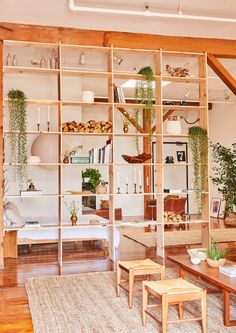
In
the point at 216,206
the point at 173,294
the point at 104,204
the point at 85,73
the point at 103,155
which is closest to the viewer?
the point at 173,294

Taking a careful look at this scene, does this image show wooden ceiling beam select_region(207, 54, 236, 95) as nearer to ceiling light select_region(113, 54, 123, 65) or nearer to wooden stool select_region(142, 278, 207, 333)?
ceiling light select_region(113, 54, 123, 65)

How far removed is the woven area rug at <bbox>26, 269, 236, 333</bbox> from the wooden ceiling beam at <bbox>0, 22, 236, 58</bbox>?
127 inches

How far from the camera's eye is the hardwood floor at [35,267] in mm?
3598

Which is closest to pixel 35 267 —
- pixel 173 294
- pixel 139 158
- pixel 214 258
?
pixel 139 158

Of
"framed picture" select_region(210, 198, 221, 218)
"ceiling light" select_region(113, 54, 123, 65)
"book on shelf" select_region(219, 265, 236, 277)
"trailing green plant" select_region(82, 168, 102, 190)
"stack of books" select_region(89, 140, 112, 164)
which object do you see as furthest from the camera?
"framed picture" select_region(210, 198, 221, 218)

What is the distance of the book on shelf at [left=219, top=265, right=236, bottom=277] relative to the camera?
3523 mm

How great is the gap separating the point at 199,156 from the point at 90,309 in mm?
3140

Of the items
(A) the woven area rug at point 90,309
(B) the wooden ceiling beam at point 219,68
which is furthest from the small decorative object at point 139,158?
(A) the woven area rug at point 90,309

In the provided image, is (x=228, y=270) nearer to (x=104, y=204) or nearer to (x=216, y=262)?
(x=216, y=262)

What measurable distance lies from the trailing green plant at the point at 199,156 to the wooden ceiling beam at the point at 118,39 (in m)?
1.27

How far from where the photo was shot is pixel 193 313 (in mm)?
3553

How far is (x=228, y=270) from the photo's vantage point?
11.7 feet

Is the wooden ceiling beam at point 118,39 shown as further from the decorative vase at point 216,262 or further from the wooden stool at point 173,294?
the wooden stool at point 173,294

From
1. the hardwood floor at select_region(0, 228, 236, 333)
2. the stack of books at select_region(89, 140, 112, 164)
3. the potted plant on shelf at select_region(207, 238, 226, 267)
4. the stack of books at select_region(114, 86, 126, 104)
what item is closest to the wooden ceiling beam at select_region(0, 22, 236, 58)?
the stack of books at select_region(114, 86, 126, 104)
